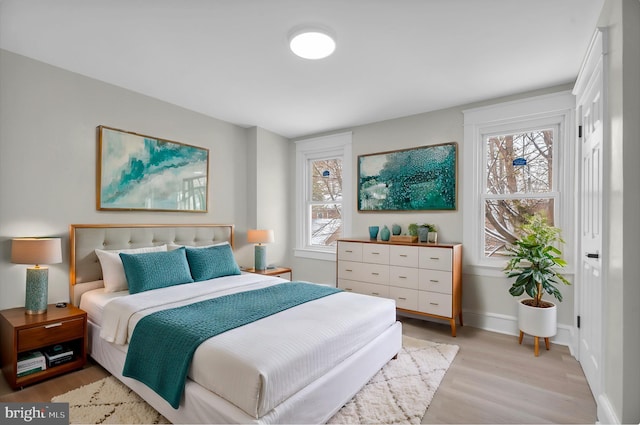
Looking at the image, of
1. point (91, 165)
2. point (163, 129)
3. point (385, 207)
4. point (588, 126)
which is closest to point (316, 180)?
point (385, 207)

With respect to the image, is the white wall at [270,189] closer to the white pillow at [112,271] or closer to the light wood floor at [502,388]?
the white pillow at [112,271]

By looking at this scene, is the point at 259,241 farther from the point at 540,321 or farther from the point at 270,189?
the point at 540,321

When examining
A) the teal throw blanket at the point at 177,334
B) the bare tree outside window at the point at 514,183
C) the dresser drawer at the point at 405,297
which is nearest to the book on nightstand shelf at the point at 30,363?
the teal throw blanket at the point at 177,334

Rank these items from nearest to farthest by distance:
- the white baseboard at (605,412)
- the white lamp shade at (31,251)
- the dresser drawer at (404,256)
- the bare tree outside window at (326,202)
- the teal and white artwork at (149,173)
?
the white baseboard at (605,412)
the white lamp shade at (31,251)
the teal and white artwork at (149,173)
the dresser drawer at (404,256)
the bare tree outside window at (326,202)

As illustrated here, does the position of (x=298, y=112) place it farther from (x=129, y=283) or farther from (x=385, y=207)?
(x=129, y=283)

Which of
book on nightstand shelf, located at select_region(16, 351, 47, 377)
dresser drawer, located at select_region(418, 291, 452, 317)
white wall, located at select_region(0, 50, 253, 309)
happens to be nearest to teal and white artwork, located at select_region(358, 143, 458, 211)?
dresser drawer, located at select_region(418, 291, 452, 317)

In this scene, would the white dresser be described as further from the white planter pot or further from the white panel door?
the white panel door

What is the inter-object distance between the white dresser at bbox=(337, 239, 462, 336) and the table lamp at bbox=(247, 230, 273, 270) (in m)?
1.02

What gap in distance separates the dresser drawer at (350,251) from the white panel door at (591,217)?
7.01 ft

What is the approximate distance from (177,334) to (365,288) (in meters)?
2.47

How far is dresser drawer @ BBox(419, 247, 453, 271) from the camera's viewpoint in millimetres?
3307

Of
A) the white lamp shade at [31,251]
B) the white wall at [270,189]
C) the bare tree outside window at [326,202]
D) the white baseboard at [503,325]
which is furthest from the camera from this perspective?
the bare tree outside window at [326,202]

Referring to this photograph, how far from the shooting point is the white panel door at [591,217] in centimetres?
203

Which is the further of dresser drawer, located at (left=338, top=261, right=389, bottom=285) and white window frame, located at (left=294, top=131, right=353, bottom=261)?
white window frame, located at (left=294, top=131, right=353, bottom=261)
